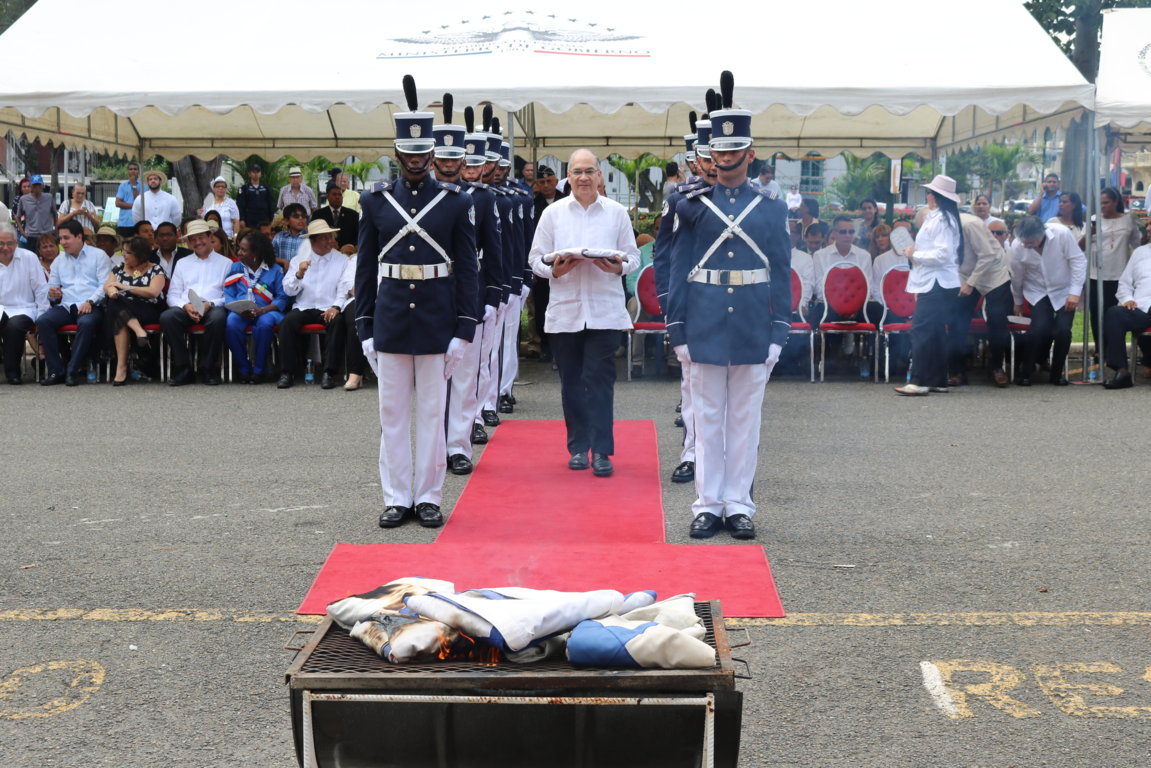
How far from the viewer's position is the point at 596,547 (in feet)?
21.3

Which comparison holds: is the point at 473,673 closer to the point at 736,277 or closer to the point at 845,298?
the point at 736,277

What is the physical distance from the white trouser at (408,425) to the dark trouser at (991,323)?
23.2 ft

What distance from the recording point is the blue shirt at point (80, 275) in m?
13.2

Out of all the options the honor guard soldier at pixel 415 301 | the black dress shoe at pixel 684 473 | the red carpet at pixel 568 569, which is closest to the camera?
the red carpet at pixel 568 569

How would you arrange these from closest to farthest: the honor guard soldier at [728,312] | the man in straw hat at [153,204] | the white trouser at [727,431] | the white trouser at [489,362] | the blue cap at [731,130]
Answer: the blue cap at [731,130]
the honor guard soldier at [728,312]
the white trouser at [727,431]
the white trouser at [489,362]
the man in straw hat at [153,204]

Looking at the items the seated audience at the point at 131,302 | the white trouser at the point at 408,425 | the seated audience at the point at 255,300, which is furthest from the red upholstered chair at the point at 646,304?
the white trouser at the point at 408,425

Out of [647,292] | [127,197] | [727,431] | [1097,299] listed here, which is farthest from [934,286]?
[127,197]

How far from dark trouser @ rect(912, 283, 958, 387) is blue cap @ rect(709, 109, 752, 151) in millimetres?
6173

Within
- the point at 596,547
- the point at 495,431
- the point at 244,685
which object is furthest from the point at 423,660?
the point at 495,431

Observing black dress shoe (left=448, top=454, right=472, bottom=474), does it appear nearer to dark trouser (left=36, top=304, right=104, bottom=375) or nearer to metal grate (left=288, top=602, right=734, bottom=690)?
metal grate (left=288, top=602, right=734, bottom=690)

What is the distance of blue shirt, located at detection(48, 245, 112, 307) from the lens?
43.4ft

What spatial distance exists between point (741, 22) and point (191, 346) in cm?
663

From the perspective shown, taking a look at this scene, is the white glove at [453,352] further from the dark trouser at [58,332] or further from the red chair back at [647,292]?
the dark trouser at [58,332]

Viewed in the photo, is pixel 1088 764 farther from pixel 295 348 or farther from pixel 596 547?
pixel 295 348
